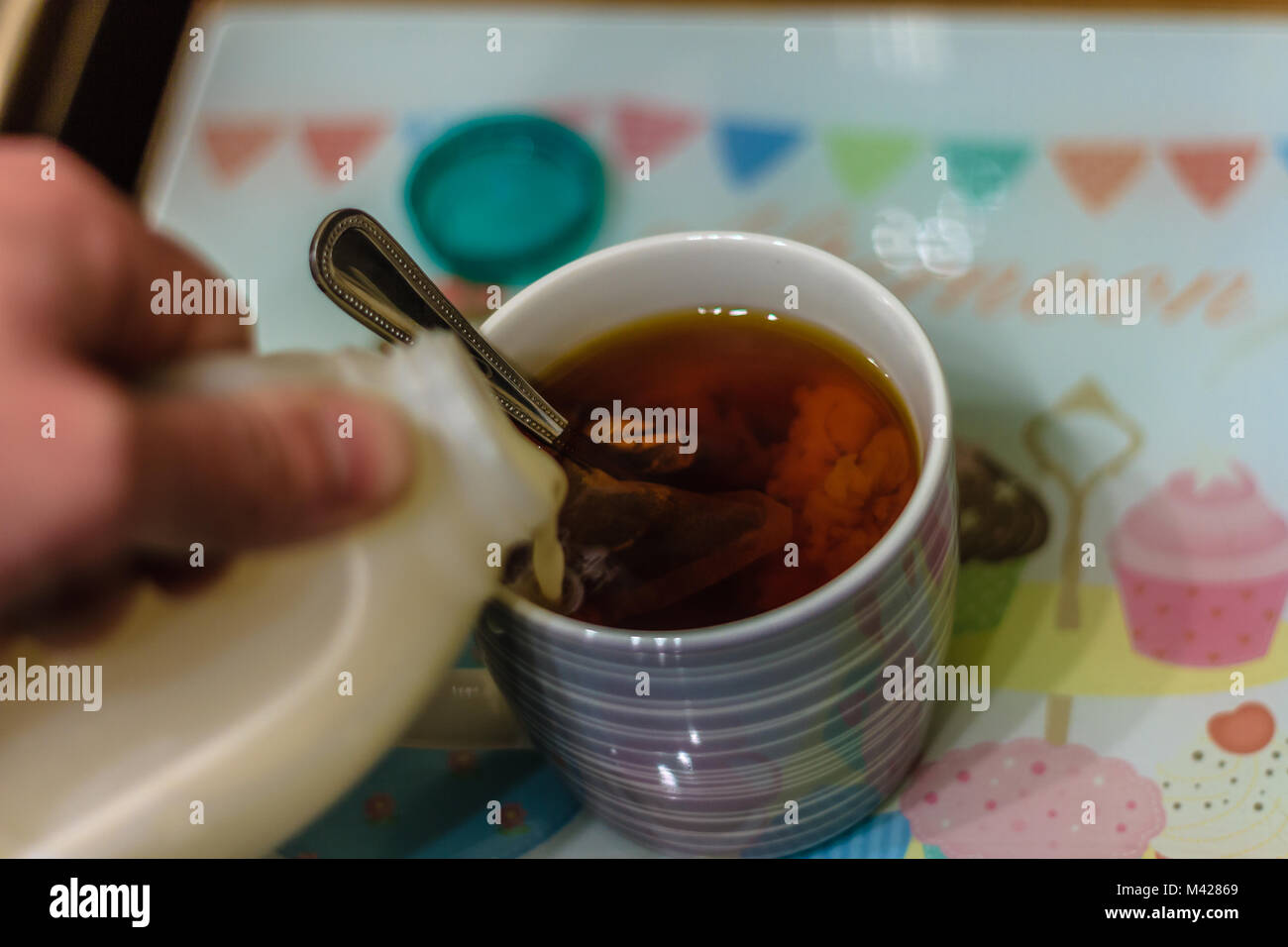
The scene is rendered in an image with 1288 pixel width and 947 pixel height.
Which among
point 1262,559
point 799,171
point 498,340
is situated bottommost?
point 1262,559

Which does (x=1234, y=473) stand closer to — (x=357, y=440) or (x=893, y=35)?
(x=893, y=35)

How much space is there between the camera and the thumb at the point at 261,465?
293 millimetres

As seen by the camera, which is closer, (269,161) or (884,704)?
(884,704)

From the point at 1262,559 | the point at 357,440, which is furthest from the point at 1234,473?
the point at 357,440

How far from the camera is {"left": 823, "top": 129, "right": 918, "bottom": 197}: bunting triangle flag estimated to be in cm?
65

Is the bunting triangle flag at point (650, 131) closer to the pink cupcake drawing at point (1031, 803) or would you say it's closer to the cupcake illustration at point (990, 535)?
the cupcake illustration at point (990, 535)

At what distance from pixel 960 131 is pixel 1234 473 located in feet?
0.77

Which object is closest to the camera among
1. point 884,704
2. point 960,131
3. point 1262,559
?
point 884,704

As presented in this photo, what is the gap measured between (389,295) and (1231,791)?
0.39 metres

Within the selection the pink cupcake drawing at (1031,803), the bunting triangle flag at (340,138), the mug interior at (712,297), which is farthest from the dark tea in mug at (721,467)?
the bunting triangle flag at (340,138)

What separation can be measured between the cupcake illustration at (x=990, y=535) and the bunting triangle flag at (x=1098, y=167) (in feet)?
0.54

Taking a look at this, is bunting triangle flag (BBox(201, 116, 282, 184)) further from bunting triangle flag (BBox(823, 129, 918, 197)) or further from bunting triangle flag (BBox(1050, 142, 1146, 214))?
bunting triangle flag (BBox(1050, 142, 1146, 214))

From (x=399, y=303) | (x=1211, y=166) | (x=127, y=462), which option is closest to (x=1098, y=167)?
(x=1211, y=166)
